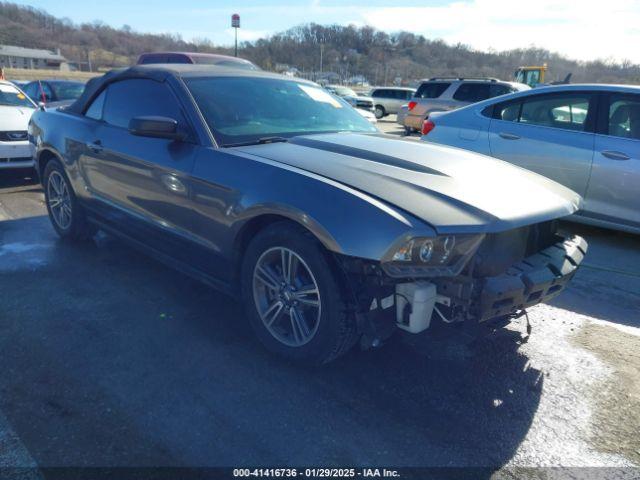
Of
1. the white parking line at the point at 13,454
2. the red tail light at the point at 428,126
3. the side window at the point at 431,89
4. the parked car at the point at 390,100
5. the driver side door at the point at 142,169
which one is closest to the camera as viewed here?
the white parking line at the point at 13,454

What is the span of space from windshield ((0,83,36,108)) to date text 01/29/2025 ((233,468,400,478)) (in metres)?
8.60

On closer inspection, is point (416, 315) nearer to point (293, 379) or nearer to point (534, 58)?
point (293, 379)

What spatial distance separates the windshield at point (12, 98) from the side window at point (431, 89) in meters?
Answer: 10.2

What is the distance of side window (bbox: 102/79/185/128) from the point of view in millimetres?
3488

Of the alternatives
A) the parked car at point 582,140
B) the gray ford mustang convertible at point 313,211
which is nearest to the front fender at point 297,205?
the gray ford mustang convertible at point 313,211

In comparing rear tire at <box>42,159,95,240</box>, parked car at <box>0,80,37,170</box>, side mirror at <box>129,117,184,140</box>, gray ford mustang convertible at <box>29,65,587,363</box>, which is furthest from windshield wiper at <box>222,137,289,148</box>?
parked car at <box>0,80,37,170</box>

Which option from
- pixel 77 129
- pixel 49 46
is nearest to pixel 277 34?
pixel 49 46

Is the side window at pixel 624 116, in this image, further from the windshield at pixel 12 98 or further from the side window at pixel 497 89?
the side window at pixel 497 89

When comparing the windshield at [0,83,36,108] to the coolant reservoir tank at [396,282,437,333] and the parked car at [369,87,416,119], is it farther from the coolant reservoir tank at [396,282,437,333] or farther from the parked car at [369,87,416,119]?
the parked car at [369,87,416,119]

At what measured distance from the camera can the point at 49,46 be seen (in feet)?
284

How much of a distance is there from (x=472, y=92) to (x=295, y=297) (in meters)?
12.7

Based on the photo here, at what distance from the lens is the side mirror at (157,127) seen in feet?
10.2

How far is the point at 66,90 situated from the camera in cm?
1234

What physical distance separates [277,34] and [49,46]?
4324 cm
